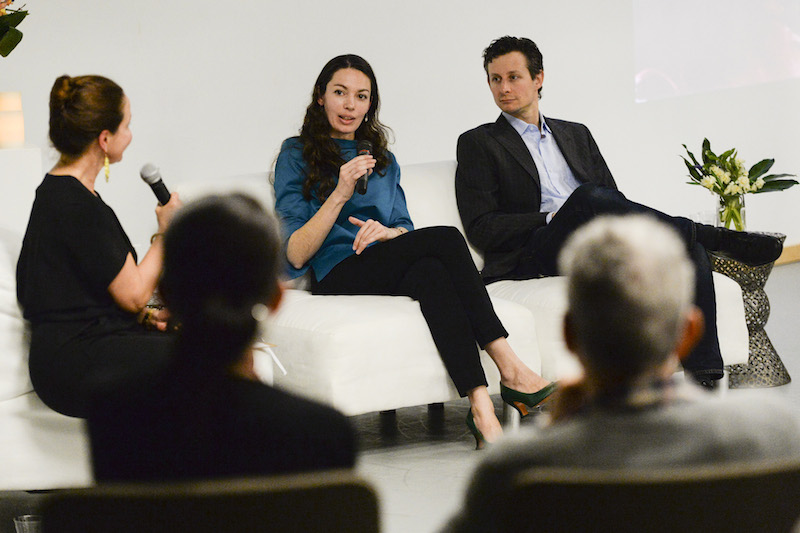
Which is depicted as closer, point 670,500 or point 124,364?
point 670,500

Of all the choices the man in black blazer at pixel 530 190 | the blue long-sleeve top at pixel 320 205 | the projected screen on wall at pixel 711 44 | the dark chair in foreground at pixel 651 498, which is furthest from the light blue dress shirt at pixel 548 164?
the dark chair in foreground at pixel 651 498

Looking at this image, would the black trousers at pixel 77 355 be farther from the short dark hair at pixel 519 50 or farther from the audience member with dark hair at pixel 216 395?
the short dark hair at pixel 519 50

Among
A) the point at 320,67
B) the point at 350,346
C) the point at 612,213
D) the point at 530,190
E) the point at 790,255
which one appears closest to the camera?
the point at 350,346

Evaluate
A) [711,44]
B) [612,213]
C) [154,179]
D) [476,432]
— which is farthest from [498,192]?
[711,44]

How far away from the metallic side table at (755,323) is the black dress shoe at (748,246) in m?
0.03

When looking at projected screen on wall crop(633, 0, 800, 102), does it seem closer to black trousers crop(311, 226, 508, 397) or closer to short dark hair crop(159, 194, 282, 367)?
black trousers crop(311, 226, 508, 397)

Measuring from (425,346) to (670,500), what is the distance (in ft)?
6.92

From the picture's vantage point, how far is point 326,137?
3414 mm

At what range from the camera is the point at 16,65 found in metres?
3.94

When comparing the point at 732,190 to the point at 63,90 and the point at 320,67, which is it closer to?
the point at 320,67

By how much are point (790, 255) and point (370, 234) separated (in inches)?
173

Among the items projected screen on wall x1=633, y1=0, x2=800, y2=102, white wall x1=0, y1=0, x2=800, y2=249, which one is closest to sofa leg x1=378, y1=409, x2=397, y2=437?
white wall x1=0, y1=0, x2=800, y2=249

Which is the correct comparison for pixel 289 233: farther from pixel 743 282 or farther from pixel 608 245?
pixel 608 245

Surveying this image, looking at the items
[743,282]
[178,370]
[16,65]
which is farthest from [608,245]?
[16,65]
